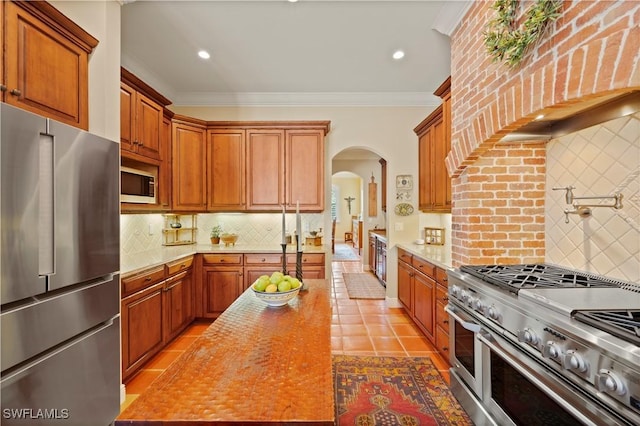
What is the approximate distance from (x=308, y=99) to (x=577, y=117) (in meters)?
3.19

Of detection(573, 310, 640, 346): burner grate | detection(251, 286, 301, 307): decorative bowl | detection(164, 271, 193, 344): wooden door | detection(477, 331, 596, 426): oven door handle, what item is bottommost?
detection(164, 271, 193, 344): wooden door

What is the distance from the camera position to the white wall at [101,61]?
209 cm

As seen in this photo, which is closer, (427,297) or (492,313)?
(492,313)

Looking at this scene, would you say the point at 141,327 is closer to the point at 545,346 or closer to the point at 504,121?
the point at 545,346

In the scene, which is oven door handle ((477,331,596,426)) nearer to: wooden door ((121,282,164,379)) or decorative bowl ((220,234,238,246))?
wooden door ((121,282,164,379))

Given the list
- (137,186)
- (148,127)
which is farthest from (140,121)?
(137,186)

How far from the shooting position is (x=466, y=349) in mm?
2062

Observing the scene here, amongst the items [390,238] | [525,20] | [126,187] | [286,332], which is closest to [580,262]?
[525,20]

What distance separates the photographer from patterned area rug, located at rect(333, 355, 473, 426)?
204 centimetres

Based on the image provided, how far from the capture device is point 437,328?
9.38ft

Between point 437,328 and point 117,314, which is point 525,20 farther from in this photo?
point 117,314

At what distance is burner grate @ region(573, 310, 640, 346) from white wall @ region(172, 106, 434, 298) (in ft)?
10.6

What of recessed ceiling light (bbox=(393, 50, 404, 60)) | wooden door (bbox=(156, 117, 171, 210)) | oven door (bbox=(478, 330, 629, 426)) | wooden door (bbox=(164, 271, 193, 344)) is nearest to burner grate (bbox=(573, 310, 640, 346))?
oven door (bbox=(478, 330, 629, 426))

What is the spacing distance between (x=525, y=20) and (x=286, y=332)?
2284mm
